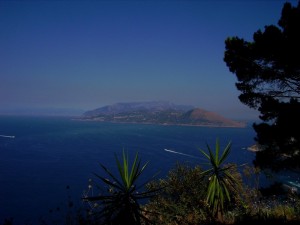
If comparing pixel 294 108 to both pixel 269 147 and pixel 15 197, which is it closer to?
pixel 269 147

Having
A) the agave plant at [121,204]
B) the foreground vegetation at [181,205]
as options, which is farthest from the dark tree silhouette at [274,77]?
the agave plant at [121,204]

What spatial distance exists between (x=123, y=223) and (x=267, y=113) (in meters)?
7.03

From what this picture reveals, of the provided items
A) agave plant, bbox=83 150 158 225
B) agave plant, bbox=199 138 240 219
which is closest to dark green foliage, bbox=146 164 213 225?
agave plant, bbox=199 138 240 219

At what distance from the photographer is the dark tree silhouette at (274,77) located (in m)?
9.31

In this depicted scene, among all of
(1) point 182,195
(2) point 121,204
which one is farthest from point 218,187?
(2) point 121,204

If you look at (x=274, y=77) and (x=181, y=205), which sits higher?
(x=274, y=77)

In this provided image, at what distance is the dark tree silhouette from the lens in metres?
9.31

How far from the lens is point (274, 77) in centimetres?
1056

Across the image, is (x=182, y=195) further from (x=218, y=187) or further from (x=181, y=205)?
(x=218, y=187)

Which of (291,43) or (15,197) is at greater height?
(291,43)

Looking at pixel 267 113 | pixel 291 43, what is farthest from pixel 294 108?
pixel 291 43

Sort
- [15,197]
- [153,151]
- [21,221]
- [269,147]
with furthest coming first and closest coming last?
1. [153,151]
2. [15,197]
3. [21,221]
4. [269,147]

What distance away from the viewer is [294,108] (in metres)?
9.23

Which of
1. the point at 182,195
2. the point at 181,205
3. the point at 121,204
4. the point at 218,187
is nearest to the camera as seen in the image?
the point at 121,204
